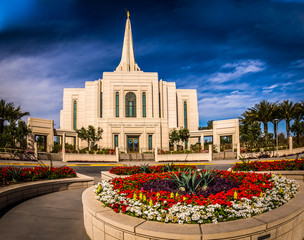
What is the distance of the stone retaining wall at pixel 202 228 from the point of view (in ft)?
10.6

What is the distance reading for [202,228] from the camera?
3.39 metres

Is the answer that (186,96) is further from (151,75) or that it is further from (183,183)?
(183,183)

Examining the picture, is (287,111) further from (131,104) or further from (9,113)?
(9,113)

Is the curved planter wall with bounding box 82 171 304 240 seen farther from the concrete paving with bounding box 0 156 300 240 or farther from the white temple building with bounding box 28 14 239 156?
the white temple building with bounding box 28 14 239 156

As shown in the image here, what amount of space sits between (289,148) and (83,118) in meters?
36.4

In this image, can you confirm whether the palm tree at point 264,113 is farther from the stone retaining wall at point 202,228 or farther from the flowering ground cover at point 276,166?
the stone retaining wall at point 202,228

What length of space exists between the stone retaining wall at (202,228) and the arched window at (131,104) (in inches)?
1473

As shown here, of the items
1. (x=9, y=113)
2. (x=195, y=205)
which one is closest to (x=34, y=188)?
(x=195, y=205)

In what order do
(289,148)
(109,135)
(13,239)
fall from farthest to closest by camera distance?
(109,135) → (289,148) → (13,239)

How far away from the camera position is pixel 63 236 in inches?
173

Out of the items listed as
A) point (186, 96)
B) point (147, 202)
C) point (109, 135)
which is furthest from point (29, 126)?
point (147, 202)

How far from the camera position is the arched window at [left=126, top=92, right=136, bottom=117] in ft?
137

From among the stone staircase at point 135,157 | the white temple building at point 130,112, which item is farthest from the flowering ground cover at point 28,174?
the white temple building at point 130,112

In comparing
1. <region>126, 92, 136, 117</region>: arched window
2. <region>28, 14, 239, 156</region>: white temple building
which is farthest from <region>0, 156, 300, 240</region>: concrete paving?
<region>126, 92, 136, 117</region>: arched window
